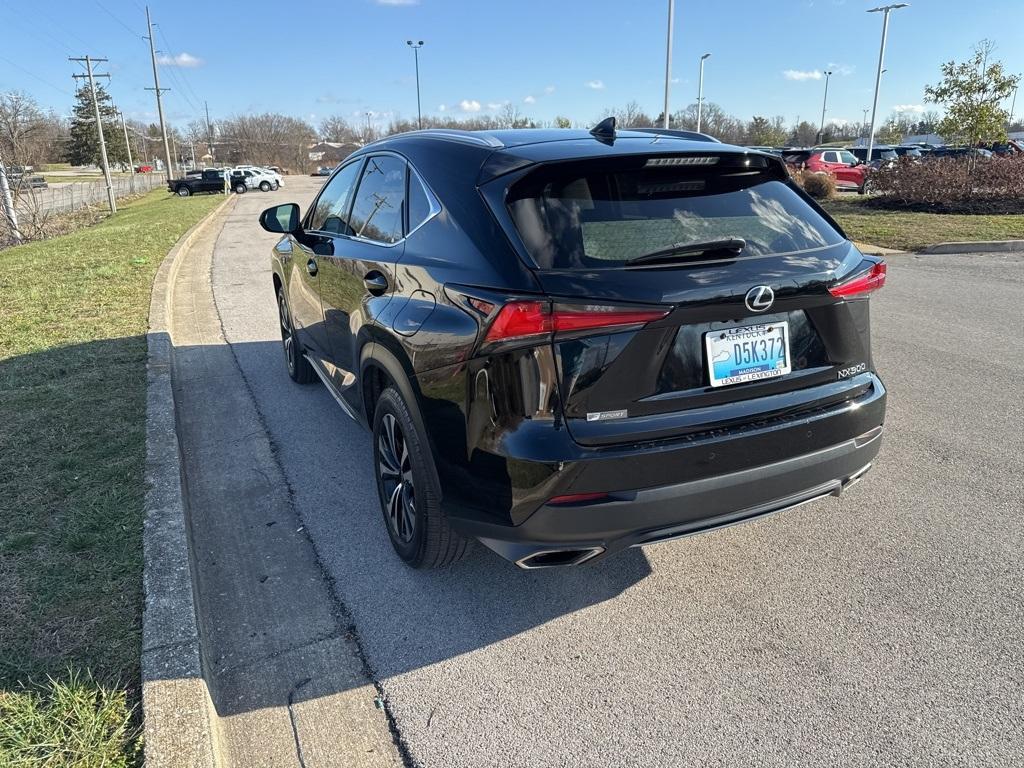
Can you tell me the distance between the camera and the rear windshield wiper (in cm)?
237

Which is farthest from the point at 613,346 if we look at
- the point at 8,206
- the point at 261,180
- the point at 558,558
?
the point at 261,180

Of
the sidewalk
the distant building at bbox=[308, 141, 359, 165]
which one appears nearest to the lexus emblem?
the sidewalk

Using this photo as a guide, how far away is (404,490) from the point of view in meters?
3.12

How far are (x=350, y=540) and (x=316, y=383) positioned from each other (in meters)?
2.59

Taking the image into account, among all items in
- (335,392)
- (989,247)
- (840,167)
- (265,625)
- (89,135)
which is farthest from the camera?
(89,135)

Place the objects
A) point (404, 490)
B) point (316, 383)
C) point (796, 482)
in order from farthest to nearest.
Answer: point (316, 383) → point (404, 490) → point (796, 482)

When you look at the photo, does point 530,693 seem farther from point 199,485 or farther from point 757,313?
point 199,485

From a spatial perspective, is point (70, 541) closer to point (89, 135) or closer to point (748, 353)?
point (748, 353)

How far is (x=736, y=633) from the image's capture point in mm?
2744

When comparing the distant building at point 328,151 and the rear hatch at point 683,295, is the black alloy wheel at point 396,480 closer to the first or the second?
the rear hatch at point 683,295

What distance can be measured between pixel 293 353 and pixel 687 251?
406cm

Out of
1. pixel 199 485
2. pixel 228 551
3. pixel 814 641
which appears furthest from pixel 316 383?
pixel 814 641

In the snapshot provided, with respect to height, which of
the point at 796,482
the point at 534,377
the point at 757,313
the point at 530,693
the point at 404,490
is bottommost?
the point at 530,693

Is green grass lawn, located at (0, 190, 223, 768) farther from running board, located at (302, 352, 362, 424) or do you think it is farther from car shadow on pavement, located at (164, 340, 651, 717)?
running board, located at (302, 352, 362, 424)
